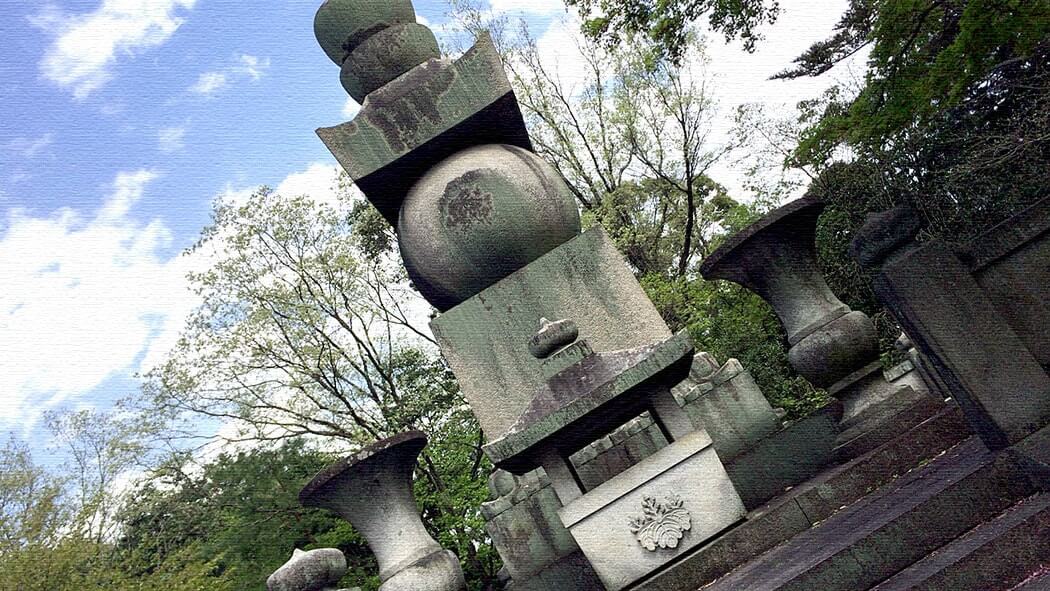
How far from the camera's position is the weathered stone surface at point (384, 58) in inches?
218

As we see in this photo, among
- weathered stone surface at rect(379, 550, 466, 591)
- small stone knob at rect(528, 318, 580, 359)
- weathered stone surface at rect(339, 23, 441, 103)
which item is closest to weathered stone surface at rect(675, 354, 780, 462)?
small stone knob at rect(528, 318, 580, 359)

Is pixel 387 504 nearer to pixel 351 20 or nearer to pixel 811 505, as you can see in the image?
pixel 811 505

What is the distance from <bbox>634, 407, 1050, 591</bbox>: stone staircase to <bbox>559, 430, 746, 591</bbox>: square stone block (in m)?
0.11

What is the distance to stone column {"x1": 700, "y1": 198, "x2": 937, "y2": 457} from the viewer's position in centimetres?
429

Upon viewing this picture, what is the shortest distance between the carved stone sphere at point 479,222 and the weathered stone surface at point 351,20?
1513 mm

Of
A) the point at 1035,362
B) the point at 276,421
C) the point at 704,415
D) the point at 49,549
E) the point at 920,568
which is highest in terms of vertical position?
the point at 276,421

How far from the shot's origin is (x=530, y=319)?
4715 millimetres

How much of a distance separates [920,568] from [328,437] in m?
15.8

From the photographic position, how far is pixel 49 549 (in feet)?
38.7

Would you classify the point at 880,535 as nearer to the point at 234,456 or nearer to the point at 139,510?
the point at 234,456

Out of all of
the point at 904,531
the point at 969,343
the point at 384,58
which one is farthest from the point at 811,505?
the point at 384,58

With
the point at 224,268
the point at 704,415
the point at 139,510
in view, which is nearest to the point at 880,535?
the point at 704,415

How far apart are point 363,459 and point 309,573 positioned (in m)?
0.84

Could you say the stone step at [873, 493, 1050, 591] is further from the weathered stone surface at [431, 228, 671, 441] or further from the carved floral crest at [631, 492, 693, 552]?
the weathered stone surface at [431, 228, 671, 441]
